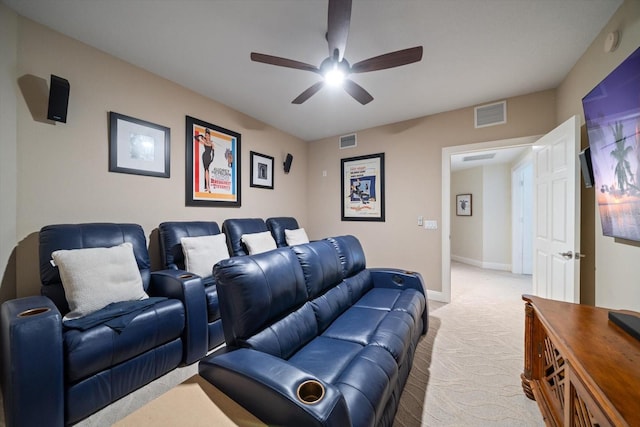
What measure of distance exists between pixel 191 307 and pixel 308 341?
1032 millimetres

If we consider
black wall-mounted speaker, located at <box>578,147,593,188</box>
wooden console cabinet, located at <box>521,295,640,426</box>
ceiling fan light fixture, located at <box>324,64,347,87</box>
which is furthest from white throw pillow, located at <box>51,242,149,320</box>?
black wall-mounted speaker, located at <box>578,147,593,188</box>

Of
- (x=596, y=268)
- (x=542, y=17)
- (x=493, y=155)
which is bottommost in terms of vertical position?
(x=596, y=268)

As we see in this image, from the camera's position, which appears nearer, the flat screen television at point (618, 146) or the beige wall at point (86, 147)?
the flat screen television at point (618, 146)

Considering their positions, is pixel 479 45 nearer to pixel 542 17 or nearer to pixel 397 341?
pixel 542 17

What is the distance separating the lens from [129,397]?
160 cm

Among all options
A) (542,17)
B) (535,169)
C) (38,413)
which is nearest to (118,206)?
(38,413)

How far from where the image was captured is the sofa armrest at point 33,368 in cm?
118

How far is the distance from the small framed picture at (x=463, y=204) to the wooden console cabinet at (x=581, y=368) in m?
4.84

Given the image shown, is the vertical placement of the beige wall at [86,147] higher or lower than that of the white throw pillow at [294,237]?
higher

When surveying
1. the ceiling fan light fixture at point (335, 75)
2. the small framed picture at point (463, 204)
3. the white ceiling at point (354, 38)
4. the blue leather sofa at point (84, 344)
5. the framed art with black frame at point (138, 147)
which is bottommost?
the blue leather sofa at point (84, 344)

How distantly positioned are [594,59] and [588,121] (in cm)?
73

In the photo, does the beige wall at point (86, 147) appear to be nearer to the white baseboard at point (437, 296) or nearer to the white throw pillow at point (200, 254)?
the white throw pillow at point (200, 254)

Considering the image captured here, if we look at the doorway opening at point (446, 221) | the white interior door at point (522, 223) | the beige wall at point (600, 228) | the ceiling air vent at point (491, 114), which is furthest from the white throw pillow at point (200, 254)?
the white interior door at point (522, 223)

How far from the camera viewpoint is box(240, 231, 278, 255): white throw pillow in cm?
298
